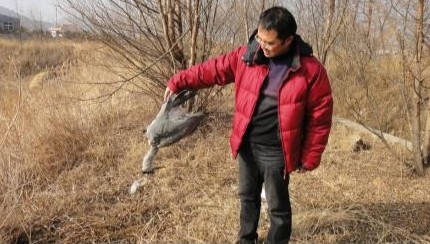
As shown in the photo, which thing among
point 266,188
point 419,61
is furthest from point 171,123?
point 419,61

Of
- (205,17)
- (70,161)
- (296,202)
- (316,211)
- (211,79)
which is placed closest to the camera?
(211,79)

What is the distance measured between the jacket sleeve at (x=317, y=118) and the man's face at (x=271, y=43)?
0.74 feet

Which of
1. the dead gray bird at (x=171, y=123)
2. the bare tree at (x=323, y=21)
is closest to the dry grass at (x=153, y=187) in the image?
the dead gray bird at (x=171, y=123)

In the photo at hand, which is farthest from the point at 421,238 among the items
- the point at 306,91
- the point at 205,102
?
the point at 205,102

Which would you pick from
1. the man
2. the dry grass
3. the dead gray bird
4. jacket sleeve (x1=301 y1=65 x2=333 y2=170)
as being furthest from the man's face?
the dry grass

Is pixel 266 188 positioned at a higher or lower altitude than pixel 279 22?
lower

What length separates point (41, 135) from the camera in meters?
5.40

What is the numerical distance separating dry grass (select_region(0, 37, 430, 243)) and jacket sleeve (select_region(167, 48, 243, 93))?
117 cm

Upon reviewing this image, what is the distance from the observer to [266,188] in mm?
2984

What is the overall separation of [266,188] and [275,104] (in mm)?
546

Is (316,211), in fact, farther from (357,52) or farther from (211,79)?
(357,52)

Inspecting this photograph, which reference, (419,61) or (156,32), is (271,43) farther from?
(156,32)

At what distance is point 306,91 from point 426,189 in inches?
93.5

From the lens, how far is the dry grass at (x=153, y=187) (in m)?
3.67
